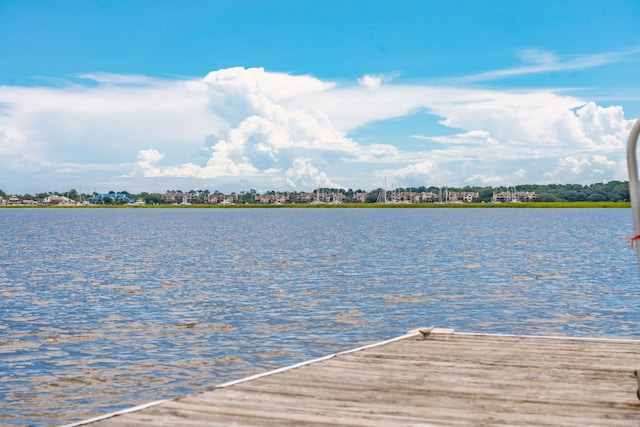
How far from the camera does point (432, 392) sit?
909 centimetres

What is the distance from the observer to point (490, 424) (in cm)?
768

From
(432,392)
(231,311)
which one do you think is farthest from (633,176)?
(231,311)

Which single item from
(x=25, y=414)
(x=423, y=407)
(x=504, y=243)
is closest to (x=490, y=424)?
(x=423, y=407)

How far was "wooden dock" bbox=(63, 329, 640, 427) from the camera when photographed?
25.9 feet

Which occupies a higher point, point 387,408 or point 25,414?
point 387,408

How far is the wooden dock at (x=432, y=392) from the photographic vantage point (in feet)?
25.9

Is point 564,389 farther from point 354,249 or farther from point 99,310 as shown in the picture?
point 354,249

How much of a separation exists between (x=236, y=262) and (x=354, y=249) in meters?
16.5

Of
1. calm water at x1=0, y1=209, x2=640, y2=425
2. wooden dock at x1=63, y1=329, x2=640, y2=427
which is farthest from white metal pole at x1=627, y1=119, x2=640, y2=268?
calm water at x1=0, y1=209, x2=640, y2=425

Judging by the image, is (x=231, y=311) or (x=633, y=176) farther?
(x=231, y=311)

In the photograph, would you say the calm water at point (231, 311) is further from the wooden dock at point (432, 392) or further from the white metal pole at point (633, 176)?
the white metal pole at point (633, 176)

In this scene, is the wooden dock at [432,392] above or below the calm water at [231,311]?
above

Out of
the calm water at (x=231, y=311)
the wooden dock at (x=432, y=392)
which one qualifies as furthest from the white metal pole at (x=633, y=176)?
the calm water at (x=231, y=311)

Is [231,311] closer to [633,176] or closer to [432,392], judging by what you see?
[432,392]
